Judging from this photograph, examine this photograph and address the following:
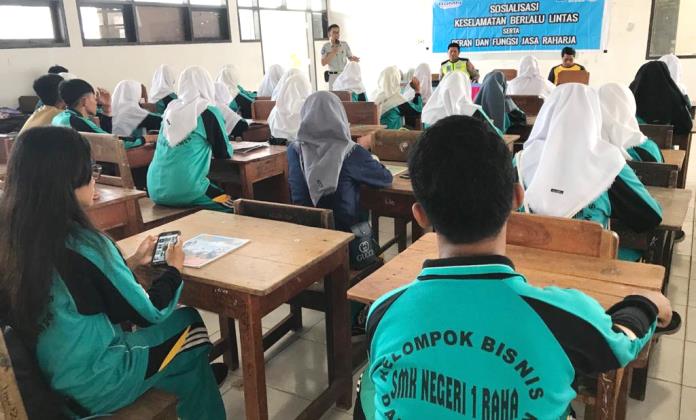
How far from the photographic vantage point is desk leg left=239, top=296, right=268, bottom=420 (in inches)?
65.9

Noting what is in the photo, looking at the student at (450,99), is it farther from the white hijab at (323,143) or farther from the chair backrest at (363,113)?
the white hijab at (323,143)

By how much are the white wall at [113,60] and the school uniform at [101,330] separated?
5740 millimetres

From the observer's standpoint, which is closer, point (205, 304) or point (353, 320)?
point (205, 304)

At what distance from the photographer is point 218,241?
198 cm

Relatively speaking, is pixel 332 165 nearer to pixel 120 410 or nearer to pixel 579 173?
pixel 579 173

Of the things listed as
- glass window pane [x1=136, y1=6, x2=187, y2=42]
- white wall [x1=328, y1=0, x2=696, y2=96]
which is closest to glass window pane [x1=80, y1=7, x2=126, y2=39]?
glass window pane [x1=136, y1=6, x2=187, y2=42]

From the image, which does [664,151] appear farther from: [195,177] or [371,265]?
[195,177]

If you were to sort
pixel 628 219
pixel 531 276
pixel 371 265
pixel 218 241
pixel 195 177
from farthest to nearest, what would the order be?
1. pixel 195 177
2. pixel 371 265
3. pixel 628 219
4. pixel 218 241
5. pixel 531 276

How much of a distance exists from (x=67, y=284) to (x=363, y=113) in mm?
3560

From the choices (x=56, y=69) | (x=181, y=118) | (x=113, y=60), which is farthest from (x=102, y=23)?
(x=181, y=118)

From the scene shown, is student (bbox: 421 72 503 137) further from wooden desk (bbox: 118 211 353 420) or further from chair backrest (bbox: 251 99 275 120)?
wooden desk (bbox: 118 211 353 420)

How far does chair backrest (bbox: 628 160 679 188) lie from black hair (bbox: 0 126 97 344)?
2323mm

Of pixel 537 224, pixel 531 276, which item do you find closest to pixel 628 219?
pixel 537 224

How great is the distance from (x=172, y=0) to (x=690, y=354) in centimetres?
775
